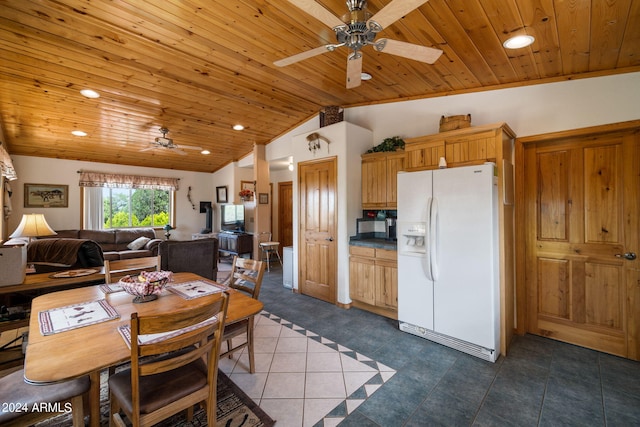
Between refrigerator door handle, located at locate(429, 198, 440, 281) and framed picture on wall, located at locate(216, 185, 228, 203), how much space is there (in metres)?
5.95

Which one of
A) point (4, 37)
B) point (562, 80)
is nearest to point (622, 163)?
point (562, 80)

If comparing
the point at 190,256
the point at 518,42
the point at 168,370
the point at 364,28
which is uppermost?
the point at 518,42

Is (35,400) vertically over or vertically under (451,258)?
under

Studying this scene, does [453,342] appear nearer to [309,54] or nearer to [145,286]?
[145,286]

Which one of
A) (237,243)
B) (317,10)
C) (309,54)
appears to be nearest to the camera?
(317,10)

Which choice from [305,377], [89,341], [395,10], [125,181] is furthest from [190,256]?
[125,181]

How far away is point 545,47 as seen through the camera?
7.34ft

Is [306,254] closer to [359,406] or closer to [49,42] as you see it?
[359,406]

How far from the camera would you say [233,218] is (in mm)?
7051

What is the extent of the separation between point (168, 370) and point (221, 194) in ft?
22.2

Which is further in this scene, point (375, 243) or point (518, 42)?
point (375, 243)

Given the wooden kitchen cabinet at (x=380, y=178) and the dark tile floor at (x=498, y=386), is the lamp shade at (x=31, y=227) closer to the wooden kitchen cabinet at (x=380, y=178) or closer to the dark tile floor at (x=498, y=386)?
the dark tile floor at (x=498, y=386)

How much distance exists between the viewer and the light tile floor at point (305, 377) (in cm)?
187

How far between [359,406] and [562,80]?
3.39 metres
